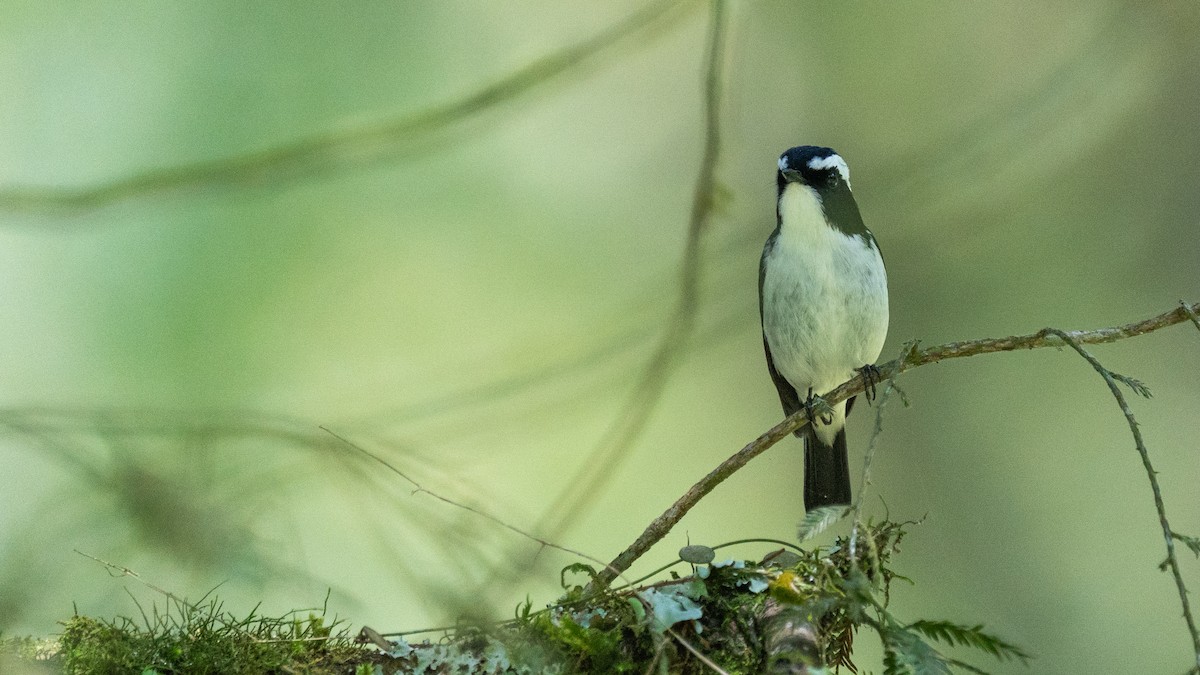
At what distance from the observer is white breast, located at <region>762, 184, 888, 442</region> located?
1936 millimetres

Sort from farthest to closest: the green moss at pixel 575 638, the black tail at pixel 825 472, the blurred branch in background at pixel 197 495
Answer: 1. the black tail at pixel 825 472
2. the blurred branch in background at pixel 197 495
3. the green moss at pixel 575 638

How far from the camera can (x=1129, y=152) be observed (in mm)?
2441

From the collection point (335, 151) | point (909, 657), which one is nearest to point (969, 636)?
point (909, 657)

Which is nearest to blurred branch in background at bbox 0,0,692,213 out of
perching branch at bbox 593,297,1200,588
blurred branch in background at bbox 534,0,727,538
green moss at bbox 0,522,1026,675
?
blurred branch in background at bbox 534,0,727,538

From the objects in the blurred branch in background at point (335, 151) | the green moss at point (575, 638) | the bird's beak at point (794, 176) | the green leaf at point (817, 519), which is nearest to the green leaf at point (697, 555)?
the green moss at point (575, 638)

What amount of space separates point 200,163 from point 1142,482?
88.8 inches

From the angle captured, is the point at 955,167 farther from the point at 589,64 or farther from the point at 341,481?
the point at 341,481

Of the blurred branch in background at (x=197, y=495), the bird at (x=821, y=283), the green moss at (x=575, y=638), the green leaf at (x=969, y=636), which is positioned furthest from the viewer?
the bird at (x=821, y=283)

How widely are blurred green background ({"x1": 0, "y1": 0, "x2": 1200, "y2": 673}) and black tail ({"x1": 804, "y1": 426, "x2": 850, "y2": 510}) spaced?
15cm

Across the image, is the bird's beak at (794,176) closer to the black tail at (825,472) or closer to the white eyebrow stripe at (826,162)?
the white eyebrow stripe at (826,162)

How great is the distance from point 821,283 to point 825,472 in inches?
17.4

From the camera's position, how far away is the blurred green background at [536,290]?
6.25 ft

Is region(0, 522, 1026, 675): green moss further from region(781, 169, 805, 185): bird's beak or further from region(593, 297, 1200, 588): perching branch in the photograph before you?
region(781, 169, 805, 185): bird's beak

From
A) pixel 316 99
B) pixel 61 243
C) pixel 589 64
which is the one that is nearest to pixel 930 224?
pixel 589 64
